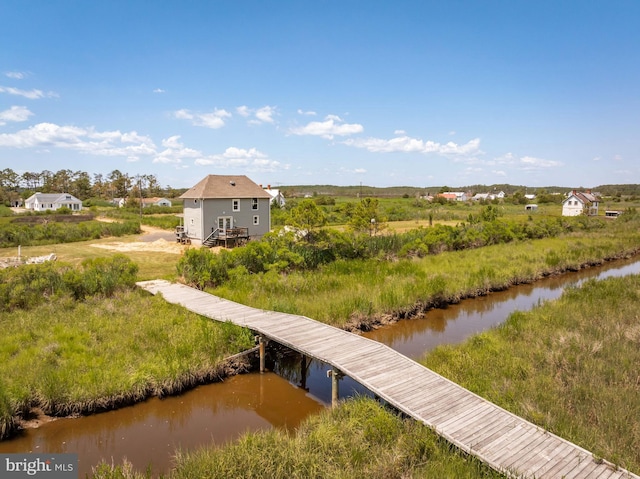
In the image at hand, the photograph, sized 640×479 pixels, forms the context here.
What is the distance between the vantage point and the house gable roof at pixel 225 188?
31.8 m

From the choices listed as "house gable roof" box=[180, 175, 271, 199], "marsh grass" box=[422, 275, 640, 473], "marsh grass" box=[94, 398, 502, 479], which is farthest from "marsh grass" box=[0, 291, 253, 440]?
"house gable roof" box=[180, 175, 271, 199]

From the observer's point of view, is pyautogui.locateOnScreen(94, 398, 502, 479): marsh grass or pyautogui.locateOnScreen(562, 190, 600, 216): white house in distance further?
pyautogui.locateOnScreen(562, 190, 600, 216): white house in distance

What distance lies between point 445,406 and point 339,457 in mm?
2592

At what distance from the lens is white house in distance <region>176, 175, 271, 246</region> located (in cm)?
3181

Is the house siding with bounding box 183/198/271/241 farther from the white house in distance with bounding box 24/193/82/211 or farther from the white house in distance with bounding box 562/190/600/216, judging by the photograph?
the white house in distance with bounding box 562/190/600/216

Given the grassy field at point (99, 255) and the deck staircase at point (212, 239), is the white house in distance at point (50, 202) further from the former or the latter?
the deck staircase at point (212, 239)

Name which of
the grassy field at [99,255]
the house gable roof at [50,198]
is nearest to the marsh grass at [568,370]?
the grassy field at [99,255]

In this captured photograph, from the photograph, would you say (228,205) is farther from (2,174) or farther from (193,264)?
(2,174)

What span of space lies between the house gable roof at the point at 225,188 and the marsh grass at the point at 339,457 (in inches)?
1003

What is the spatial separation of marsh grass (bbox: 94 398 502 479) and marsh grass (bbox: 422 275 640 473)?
244cm

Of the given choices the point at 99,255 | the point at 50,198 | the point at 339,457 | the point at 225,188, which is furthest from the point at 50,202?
the point at 339,457

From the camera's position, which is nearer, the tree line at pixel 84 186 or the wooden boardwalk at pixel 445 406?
the wooden boardwalk at pixel 445 406

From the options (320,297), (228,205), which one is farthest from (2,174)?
(320,297)

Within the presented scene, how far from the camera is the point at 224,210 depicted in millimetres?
32594
